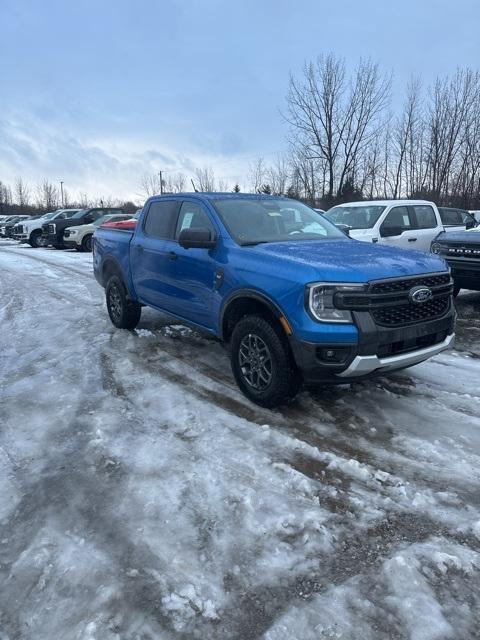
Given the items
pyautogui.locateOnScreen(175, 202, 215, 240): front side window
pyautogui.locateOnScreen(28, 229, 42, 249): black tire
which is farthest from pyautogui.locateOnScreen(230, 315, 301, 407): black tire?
pyautogui.locateOnScreen(28, 229, 42, 249): black tire

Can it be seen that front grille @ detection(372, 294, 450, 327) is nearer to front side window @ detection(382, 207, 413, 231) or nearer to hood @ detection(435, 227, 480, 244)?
hood @ detection(435, 227, 480, 244)

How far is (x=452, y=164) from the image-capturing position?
3341 cm

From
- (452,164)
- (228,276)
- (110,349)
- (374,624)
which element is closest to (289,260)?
(228,276)

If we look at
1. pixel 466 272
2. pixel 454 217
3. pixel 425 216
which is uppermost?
pixel 454 217

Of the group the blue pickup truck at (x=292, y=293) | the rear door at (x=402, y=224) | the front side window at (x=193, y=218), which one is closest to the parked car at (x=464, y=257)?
the rear door at (x=402, y=224)

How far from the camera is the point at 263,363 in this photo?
4.11 metres

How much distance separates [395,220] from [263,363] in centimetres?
702

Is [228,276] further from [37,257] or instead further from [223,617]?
[37,257]

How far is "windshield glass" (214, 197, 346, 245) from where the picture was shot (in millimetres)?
4746

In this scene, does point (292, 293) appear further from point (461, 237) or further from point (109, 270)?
point (461, 237)

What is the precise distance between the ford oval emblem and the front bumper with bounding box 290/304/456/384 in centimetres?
21

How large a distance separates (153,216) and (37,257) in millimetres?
13853

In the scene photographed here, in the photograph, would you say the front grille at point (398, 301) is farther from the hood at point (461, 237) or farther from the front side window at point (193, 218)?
the hood at point (461, 237)

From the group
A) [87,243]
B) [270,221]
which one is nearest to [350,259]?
[270,221]
